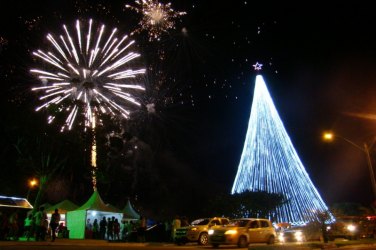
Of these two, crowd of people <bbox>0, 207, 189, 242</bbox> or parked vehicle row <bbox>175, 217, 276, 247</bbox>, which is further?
crowd of people <bbox>0, 207, 189, 242</bbox>

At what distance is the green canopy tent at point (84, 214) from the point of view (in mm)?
29969

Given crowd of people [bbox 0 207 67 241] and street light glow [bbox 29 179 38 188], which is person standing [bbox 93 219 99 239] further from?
street light glow [bbox 29 179 38 188]

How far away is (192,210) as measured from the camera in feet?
217

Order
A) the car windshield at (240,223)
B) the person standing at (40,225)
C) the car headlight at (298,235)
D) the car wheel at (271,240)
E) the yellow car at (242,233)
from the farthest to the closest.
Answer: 1. the car headlight at (298,235)
2. the car wheel at (271,240)
3. the car windshield at (240,223)
4. the person standing at (40,225)
5. the yellow car at (242,233)

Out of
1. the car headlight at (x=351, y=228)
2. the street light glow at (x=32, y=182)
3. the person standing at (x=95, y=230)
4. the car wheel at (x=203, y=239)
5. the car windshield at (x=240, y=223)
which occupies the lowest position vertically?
the car wheel at (x=203, y=239)

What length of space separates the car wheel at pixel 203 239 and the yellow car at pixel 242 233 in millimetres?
1665

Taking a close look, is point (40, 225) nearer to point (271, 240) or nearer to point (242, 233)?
point (242, 233)

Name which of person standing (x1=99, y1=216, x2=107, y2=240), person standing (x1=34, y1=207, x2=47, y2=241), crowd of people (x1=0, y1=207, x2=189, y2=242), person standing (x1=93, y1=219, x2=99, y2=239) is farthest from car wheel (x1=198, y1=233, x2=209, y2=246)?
person standing (x1=93, y1=219, x2=99, y2=239)

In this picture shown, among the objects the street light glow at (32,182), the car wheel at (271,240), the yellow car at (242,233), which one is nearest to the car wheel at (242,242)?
the yellow car at (242,233)

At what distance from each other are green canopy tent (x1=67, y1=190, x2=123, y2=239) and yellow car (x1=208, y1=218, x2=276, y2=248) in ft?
35.6

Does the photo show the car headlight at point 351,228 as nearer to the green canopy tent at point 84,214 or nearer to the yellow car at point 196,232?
the yellow car at point 196,232

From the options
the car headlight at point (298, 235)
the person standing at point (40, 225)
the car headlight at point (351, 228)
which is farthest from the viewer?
the car headlight at point (351, 228)

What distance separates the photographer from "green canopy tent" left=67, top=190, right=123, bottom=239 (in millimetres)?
29969

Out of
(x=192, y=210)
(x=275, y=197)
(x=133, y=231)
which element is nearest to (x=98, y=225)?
(x=133, y=231)
